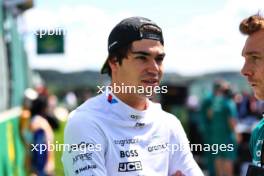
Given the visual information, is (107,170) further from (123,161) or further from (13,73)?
(13,73)

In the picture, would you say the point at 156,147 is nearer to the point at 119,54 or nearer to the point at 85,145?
the point at 85,145

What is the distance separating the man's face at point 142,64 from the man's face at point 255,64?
1.37ft

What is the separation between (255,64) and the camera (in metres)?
3.34

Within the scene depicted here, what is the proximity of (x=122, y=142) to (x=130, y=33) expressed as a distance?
1.74 ft

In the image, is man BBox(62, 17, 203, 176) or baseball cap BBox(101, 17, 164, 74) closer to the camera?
man BBox(62, 17, 203, 176)

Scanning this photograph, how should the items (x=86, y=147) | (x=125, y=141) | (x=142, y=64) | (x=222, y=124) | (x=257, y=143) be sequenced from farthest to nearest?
(x=222, y=124) < (x=257, y=143) < (x=142, y=64) < (x=125, y=141) < (x=86, y=147)

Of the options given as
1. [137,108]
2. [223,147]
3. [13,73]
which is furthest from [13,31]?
[137,108]

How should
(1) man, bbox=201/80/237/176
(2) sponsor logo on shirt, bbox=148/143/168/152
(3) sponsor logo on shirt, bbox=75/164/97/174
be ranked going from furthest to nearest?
(1) man, bbox=201/80/237/176, (2) sponsor logo on shirt, bbox=148/143/168/152, (3) sponsor logo on shirt, bbox=75/164/97/174

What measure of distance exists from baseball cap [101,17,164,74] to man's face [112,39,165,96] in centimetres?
2

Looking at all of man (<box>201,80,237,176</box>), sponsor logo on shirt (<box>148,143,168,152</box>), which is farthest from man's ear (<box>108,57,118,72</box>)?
man (<box>201,80,237,176</box>)

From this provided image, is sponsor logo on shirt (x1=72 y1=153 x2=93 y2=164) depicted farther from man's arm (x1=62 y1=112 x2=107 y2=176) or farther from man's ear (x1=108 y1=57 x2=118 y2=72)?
man's ear (x1=108 y1=57 x2=118 y2=72)

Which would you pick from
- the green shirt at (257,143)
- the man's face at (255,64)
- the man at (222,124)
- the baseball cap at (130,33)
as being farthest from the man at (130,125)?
the man at (222,124)

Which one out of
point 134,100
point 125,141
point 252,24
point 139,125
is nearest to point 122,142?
point 125,141

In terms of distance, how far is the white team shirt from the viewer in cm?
312
